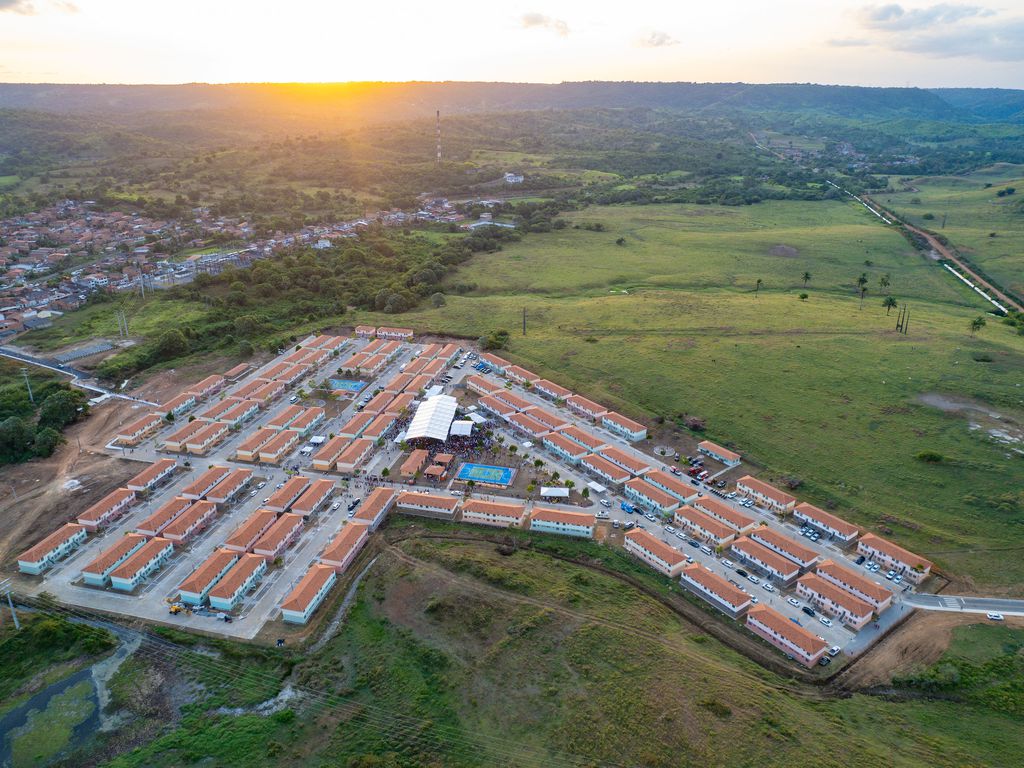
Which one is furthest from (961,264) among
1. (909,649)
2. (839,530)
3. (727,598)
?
(727,598)

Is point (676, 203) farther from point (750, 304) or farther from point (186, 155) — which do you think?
point (186, 155)

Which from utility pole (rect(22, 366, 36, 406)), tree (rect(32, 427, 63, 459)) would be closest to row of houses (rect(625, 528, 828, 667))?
tree (rect(32, 427, 63, 459))

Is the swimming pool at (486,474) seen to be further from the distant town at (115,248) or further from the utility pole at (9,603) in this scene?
the distant town at (115,248)

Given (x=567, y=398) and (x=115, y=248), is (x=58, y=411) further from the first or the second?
(x=115, y=248)

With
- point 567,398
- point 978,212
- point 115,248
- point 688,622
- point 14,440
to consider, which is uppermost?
point 978,212

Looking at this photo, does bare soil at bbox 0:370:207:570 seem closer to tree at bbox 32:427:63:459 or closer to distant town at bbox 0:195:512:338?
tree at bbox 32:427:63:459

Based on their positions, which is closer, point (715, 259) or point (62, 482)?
point (62, 482)
